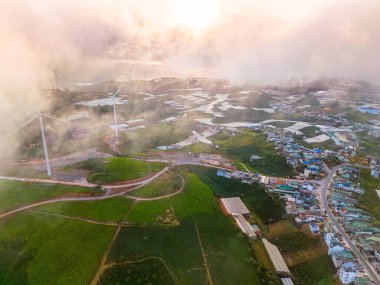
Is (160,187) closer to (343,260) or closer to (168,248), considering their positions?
(168,248)

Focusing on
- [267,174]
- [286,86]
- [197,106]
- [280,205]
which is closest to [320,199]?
[280,205]

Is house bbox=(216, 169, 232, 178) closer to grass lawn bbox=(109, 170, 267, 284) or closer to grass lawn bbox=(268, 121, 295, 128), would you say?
grass lawn bbox=(109, 170, 267, 284)

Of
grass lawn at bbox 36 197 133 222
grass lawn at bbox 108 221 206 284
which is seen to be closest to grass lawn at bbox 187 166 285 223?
grass lawn at bbox 108 221 206 284

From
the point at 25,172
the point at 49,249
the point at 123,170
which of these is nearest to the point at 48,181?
the point at 25,172

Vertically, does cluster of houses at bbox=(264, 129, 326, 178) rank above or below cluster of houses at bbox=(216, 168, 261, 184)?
above

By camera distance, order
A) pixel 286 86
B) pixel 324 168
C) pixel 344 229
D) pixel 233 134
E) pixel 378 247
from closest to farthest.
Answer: pixel 378 247, pixel 344 229, pixel 324 168, pixel 233 134, pixel 286 86

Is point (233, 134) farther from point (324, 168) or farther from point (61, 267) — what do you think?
point (61, 267)

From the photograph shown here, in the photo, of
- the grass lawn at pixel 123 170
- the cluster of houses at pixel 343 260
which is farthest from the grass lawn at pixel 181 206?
the cluster of houses at pixel 343 260
